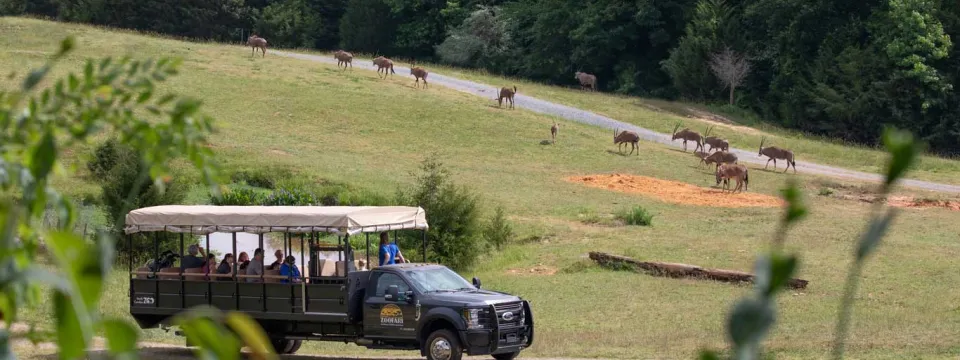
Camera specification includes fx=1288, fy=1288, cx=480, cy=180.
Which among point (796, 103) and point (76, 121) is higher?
point (76, 121)

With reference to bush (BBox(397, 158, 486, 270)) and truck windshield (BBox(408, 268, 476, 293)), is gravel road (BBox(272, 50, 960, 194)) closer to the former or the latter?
bush (BBox(397, 158, 486, 270))

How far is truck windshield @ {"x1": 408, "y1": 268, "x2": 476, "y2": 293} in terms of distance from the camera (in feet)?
55.6

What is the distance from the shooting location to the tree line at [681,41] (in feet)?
205

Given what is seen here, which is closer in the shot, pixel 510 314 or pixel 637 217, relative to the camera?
pixel 510 314

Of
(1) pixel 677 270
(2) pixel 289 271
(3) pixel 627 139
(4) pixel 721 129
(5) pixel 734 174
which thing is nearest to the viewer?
(2) pixel 289 271

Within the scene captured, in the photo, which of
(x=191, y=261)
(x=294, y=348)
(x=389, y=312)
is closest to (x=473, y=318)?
(x=389, y=312)

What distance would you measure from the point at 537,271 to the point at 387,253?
363 inches

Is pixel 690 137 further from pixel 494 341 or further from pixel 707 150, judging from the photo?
pixel 494 341

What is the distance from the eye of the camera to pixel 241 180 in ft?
121

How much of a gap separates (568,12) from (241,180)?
43317 mm

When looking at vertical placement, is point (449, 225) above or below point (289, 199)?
above

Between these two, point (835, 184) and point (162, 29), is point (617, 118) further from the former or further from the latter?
point (162, 29)

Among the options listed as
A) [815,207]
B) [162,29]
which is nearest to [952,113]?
[815,207]

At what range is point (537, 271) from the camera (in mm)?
27406
